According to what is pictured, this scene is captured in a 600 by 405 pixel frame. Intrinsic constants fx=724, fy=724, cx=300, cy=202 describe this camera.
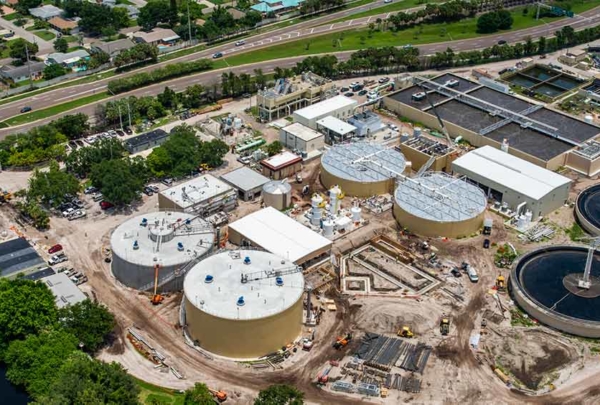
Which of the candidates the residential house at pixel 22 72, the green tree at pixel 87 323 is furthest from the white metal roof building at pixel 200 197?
the residential house at pixel 22 72

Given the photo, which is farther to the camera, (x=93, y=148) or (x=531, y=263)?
(x=93, y=148)

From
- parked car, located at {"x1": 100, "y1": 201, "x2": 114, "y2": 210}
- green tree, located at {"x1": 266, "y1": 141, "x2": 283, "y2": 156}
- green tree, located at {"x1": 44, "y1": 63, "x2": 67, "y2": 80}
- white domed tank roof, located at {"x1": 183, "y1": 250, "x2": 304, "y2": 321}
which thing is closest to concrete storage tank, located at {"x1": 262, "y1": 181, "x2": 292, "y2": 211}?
green tree, located at {"x1": 266, "y1": 141, "x2": 283, "y2": 156}

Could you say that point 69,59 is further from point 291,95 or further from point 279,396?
point 279,396

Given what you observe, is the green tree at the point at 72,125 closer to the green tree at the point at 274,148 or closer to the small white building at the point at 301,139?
the green tree at the point at 274,148

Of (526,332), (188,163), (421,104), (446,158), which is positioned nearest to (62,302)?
(188,163)

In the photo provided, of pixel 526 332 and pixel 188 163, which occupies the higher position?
pixel 188 163

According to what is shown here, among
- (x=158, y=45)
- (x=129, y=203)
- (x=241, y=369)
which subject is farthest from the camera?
(x=158, y=45)

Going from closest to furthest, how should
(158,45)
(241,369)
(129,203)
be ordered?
1. (241,369)
2. (129,203)
3. (158,45)

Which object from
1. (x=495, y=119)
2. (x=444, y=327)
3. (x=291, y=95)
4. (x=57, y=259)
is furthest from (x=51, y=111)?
(x=444, y=327)

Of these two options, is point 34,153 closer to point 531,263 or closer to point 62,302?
point 62,302
